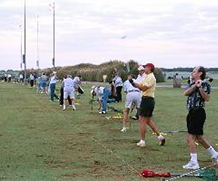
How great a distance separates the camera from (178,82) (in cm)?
5375

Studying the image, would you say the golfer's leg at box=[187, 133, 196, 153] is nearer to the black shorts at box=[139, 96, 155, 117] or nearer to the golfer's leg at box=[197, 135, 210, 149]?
the golfer's leg at box=[197, 135, 210, 149]

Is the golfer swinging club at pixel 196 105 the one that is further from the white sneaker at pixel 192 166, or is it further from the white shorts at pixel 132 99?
the white shorts at pixel 132 99

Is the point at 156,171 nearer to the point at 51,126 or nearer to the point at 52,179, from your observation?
the point at 52,179

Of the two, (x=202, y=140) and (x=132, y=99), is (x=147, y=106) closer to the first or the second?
(x=202, y=140)

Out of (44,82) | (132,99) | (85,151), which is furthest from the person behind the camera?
(44,82)

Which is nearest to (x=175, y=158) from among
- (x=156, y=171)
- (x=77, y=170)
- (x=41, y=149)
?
(x=156, y=171)

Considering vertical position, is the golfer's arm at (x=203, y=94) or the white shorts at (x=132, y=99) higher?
the golfer's arm at (x=203, y=94)

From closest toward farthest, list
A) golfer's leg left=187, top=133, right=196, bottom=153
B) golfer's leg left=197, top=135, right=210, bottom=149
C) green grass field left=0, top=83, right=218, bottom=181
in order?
green grass field left=0, top=83, right=218, bottom=181 → golfer's leg left=187, top=133, right=196, bottom=153 → golfer's leg left=197, top=135, right=210, bottom=149

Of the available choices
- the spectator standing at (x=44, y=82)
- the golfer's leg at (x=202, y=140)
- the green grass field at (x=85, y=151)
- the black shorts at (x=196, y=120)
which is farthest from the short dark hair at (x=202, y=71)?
the spectator standing at (x=44, y=82)

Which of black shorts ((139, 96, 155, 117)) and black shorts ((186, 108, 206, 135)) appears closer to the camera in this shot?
black shorts ((186, 108, 206, 135))

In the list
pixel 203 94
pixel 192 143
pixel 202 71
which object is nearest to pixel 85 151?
pixel 192 143

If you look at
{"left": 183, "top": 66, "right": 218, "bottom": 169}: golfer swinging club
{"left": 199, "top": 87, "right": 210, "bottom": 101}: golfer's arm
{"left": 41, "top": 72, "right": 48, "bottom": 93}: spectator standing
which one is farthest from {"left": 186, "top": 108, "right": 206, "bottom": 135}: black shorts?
{"left": 41, "top": 72, "right": 48, "bottom": 93}: spectator standing

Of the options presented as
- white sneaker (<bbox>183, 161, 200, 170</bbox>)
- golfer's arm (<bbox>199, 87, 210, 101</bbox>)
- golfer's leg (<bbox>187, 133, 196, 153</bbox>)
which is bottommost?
white sneaker (<bbox>183, 161, 200, 170</bbox>)

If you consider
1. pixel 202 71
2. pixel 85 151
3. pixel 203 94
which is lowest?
pixel 85 151
